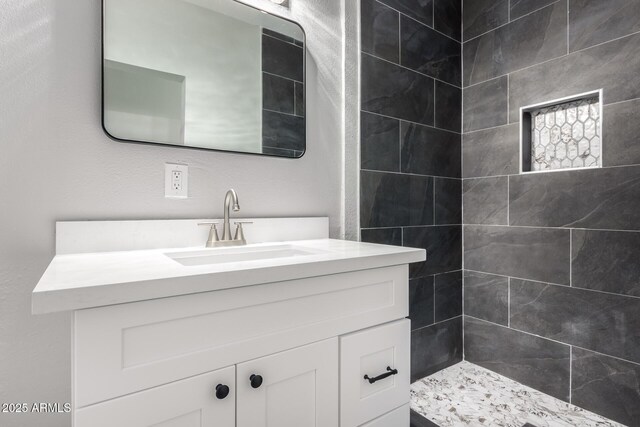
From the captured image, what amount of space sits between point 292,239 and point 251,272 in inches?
27.2

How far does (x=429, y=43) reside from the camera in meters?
1.97

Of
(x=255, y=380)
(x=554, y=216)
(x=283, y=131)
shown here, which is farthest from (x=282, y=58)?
(x=554, y=216)

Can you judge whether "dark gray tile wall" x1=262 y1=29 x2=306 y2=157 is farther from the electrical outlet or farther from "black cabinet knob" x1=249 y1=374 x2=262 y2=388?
"black cabinet knob" x1=249 y1=374 x2=262 y2=388

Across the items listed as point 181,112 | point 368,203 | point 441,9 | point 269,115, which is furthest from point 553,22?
point 181,112

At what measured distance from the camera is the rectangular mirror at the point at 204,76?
110cm

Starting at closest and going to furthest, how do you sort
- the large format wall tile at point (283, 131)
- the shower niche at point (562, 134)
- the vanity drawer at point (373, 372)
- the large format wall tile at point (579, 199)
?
1. the vanity drawer at point (373, 372)
2. the large format wall tile at point (283, 131)
3. the large format wall tile at point (579, 199)
4. the shower niche at point (562, 134)

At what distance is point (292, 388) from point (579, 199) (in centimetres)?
167

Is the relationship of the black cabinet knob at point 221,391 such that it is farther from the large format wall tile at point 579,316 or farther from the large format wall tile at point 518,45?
the large format wall tile at point 518,45

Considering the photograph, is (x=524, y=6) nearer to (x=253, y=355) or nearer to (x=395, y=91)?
(x=395, y=91)

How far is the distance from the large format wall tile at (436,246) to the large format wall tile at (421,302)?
0.15 ft

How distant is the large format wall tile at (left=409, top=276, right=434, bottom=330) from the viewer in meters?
1.87

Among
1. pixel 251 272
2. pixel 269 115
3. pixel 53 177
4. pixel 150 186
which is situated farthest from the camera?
pixel 269 115

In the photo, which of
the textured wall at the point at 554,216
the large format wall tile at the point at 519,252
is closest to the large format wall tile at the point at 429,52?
the textured wall at the point at 554,216

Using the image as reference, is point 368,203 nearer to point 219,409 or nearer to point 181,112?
point 181,112
